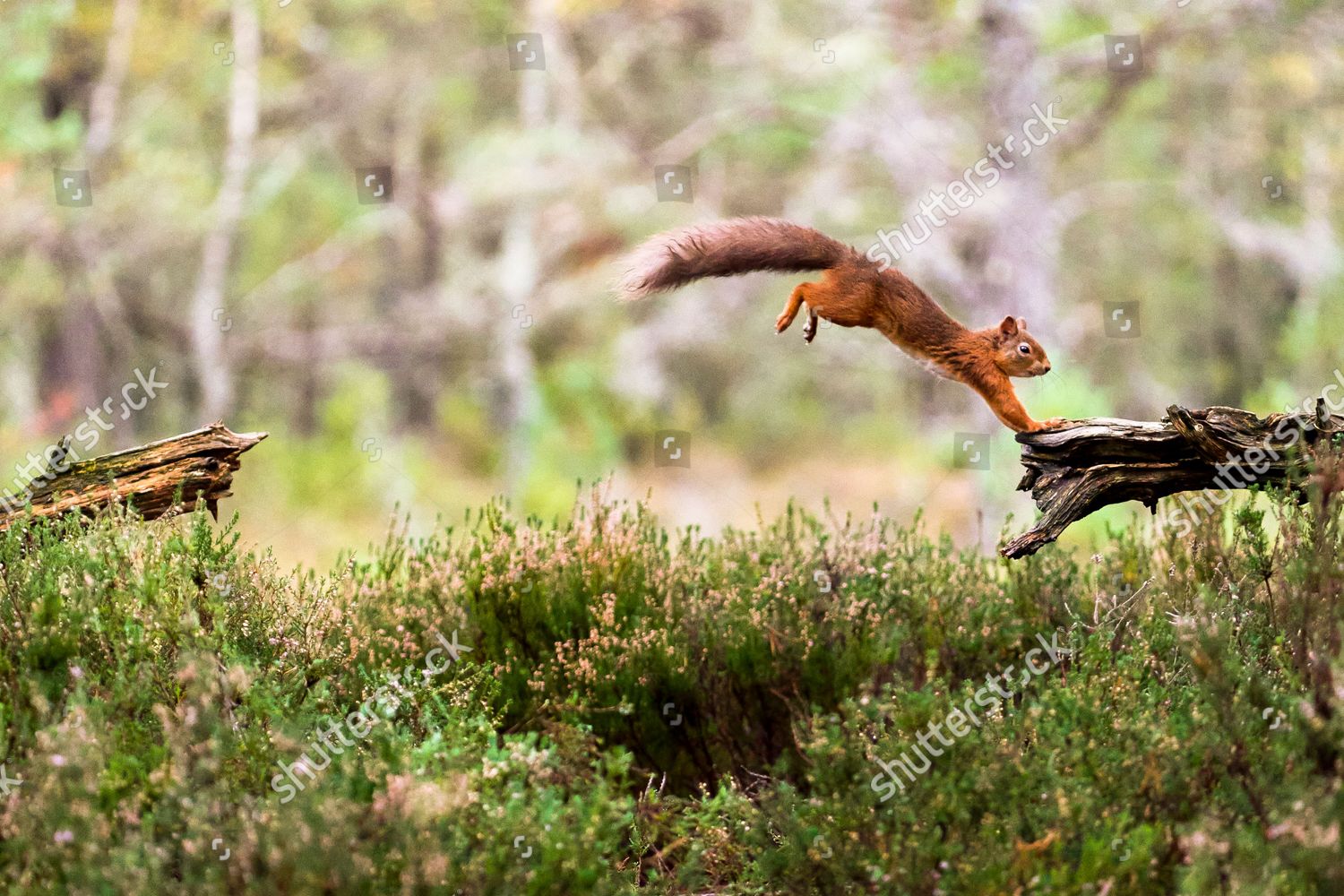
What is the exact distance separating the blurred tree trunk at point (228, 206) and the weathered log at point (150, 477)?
10079mm

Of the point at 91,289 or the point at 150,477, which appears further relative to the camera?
the point at 91,289

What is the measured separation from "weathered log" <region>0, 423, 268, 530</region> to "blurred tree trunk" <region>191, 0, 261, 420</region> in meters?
10.1

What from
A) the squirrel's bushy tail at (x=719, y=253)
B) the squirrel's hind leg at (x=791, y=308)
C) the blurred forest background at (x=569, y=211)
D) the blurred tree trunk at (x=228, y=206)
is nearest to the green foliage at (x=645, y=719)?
the squirrel's hind leg at (x=791, y=308)

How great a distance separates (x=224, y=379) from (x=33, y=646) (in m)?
12.9

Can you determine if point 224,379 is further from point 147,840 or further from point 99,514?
point 147,840

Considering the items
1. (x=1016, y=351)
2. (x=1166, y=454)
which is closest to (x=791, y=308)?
(x=1016, y=351)

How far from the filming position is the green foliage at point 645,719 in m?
3.14

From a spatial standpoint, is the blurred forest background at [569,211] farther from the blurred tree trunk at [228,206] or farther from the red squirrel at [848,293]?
the red squirrel at [848,293]

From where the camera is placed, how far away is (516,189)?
14.8 metres

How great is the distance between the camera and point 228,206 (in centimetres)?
1485

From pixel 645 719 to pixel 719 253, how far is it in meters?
1.94

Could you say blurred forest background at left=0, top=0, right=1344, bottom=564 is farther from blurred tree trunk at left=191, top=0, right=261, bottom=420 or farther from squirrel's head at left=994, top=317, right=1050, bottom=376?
squirrel's head at left=994, top=317, right=1050, bottom=376

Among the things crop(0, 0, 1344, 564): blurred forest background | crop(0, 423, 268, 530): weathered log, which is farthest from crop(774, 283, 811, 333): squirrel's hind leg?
crop(0, 0, 1344, 564): blurred forest background

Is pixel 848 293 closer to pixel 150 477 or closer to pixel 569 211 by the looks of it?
pixel 150 477
